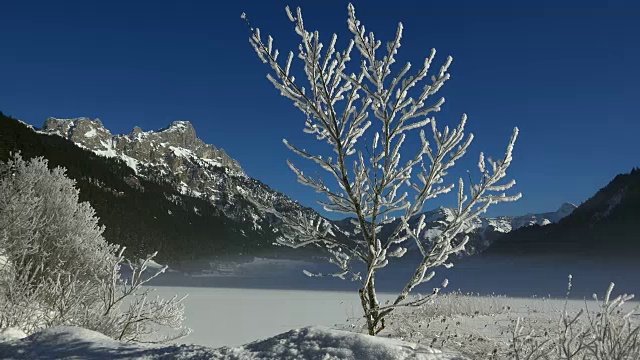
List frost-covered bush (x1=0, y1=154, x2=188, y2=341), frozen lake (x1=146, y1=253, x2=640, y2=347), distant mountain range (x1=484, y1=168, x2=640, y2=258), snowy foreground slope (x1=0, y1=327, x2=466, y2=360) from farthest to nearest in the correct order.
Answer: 1. distant mountain range (x1=484, y1=168, x2=640, y2=258)
2. frozen lake (x1=146, y1=253, x2=640, y2=347)
3. frost-covered bush (x1=0, y1=154, x2=188, y2=341)
4. snowy foreground slope (x1=0, y1=327, x2=466, y2=360)

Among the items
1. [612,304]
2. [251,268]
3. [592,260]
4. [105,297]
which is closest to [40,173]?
[105,297]

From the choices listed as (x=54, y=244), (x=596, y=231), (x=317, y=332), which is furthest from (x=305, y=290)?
(x=596, y=231)

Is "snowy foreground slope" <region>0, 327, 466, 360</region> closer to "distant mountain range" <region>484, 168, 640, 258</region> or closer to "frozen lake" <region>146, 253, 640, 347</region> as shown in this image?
"frozen lake" <region>146, 253, 640, 347</region>

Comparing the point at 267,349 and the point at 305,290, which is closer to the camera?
the point at 267,349

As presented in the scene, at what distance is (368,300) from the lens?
450cm

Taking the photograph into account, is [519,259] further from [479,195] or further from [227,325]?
[479,195]

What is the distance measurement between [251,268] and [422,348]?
83456 millimetres

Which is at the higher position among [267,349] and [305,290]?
[305,290]

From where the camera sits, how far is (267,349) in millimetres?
3254

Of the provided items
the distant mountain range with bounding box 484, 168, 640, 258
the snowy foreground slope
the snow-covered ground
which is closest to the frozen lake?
the snow-covered ground

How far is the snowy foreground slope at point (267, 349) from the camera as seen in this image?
307 centimetres

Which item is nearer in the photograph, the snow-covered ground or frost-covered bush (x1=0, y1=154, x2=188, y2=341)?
the snow-covered ground

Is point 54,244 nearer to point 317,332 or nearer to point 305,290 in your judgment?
point 317,332

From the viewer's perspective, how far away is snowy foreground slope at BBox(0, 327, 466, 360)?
121 inches
